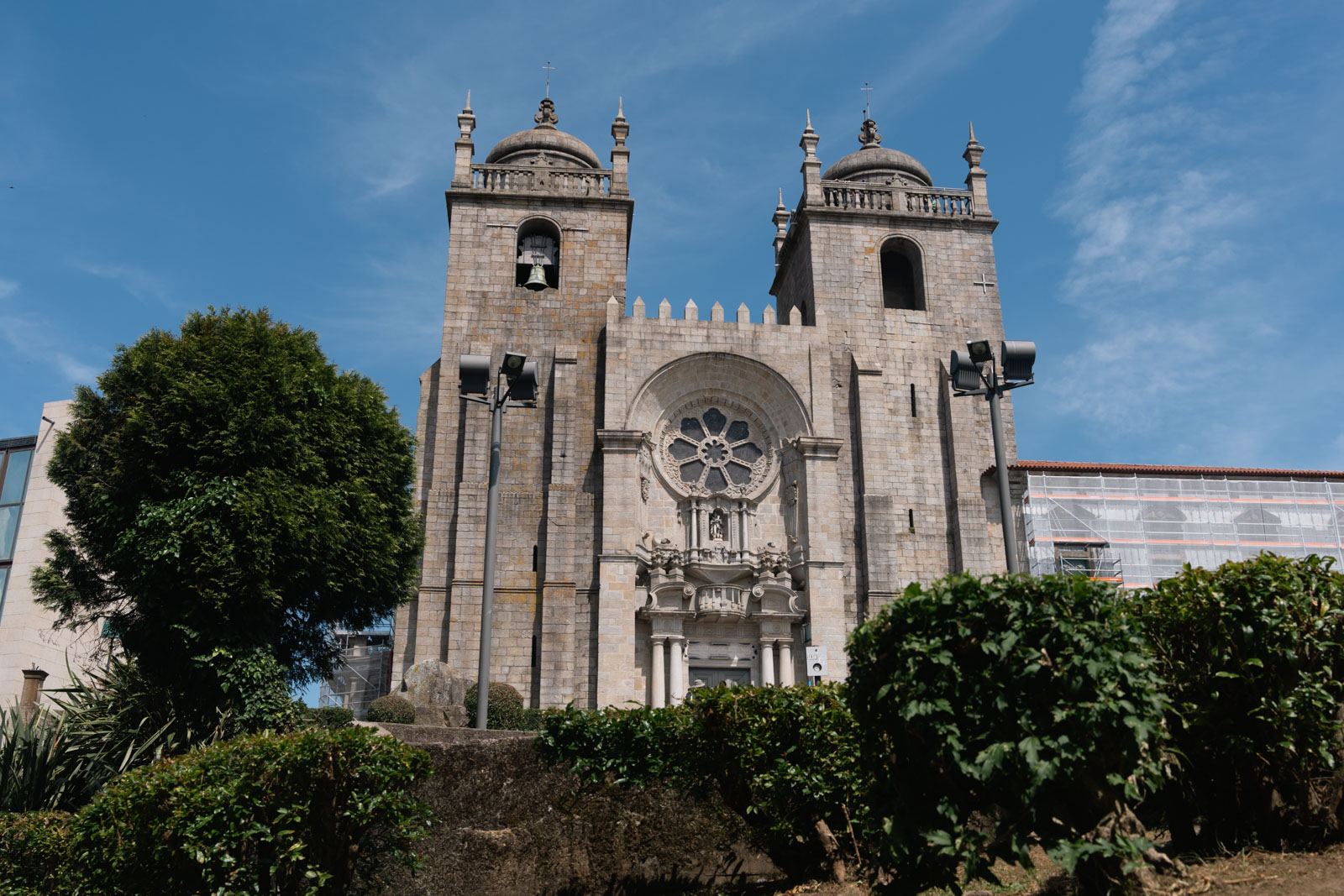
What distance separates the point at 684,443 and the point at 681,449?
186mm

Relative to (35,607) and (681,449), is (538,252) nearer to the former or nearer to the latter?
(681,449)

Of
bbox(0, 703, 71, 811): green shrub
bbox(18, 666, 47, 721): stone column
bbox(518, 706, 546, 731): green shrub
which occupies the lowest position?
bbox(0, 703, 71, 811): green shrub

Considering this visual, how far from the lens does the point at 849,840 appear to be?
39.7 feet

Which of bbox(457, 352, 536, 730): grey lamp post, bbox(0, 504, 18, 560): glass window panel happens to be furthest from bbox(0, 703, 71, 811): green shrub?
bbox(0, 504, 18, 560): glass window panel

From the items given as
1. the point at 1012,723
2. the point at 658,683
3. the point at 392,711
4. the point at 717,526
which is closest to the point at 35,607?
the point at 392,711

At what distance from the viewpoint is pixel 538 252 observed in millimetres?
32562

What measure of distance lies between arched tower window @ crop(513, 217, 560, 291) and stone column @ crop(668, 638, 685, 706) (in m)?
11.0

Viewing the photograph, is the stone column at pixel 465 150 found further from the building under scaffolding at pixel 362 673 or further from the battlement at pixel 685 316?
the building under scaffolding at pixel 362 673

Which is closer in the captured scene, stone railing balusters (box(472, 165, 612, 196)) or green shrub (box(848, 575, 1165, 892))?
green shrub (box(848, 575, 1165, 892))

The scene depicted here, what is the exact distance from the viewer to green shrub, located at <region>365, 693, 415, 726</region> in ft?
71.3

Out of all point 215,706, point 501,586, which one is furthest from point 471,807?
point 501,586

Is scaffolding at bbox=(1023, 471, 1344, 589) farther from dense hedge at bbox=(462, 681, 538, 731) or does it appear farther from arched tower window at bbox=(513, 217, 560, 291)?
dense hedge at bbox=(462, 681, 538, 731)

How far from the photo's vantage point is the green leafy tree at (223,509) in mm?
18844

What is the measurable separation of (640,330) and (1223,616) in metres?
21.8
